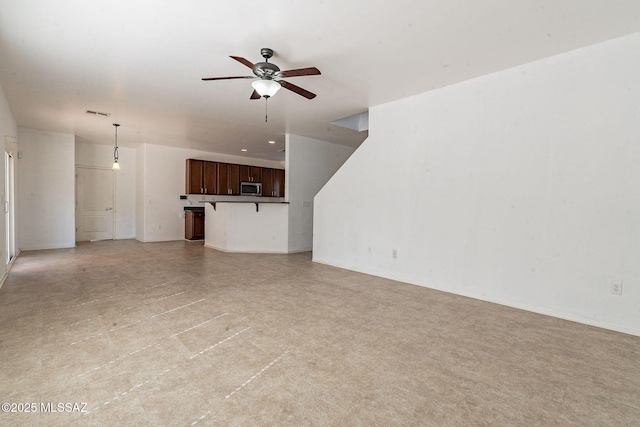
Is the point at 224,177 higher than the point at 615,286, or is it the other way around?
the point at 224,177

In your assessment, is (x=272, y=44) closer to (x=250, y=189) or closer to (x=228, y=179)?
(x=228, y=179)

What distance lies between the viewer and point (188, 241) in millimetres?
8508

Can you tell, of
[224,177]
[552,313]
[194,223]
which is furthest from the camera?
[224,177]

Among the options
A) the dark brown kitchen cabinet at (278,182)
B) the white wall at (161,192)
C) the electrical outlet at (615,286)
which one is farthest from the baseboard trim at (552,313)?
the white wall at (161,192)

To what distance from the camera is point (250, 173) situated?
→ 9500 mm

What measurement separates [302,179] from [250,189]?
3.01m

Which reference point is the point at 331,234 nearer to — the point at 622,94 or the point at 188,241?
the point at 622,94

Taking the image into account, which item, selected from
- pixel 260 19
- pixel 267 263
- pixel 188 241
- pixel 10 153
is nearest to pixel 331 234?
pixel 267 263

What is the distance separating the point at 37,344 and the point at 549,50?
5.15 meters

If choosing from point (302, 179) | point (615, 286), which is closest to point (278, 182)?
point (302, 179)

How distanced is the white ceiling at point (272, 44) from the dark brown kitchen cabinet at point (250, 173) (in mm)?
4384

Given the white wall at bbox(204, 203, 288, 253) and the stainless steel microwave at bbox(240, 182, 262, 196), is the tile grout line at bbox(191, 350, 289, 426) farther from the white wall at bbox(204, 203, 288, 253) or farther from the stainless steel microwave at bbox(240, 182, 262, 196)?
the stainless steel microwave at bbox(240, 182, 262, 196)

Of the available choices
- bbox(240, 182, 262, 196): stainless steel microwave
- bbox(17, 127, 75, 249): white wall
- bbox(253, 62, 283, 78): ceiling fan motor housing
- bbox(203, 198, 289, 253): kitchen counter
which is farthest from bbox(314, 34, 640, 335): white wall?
bbox(17, 127, 75, 249): white wall

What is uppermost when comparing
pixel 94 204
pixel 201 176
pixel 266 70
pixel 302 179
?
pixel 266 70
